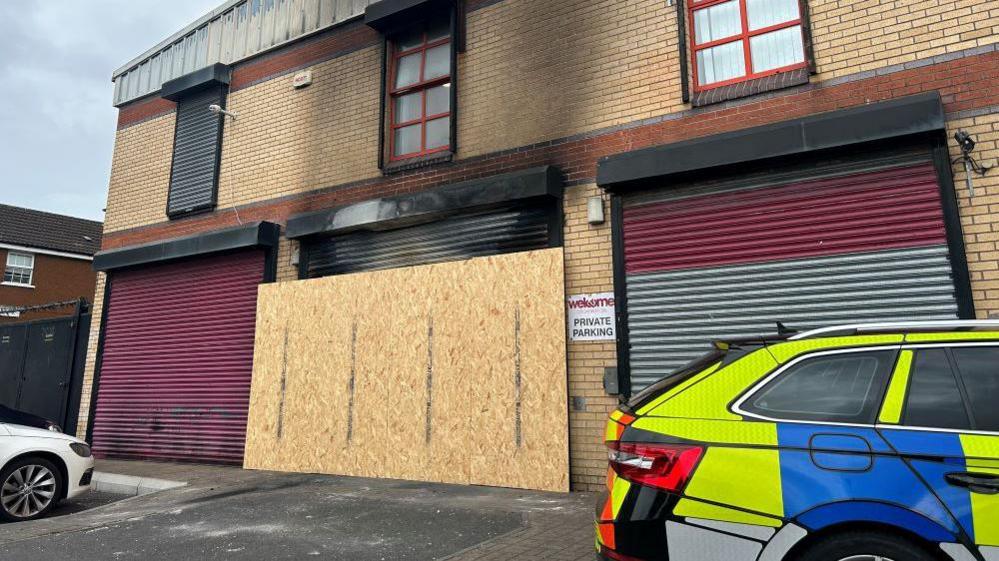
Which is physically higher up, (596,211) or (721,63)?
(721,63)

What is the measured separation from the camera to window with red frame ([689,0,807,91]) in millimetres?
7129

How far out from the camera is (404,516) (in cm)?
606

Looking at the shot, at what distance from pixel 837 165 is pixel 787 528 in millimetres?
5044

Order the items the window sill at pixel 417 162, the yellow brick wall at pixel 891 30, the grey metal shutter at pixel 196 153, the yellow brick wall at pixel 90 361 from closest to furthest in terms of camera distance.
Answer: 1. the yellow brick wall at pixel 891 30
2. the window sill at pixel 417 162
3. the grey metal shutter at pixel 196 153
4. the yellow brick wall at pixel 90 361

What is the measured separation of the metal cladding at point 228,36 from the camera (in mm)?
10742

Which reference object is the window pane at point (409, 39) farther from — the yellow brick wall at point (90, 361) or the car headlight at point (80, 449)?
the yellow brick wall at point (90, 361)

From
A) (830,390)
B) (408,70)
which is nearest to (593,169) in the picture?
(408,70)

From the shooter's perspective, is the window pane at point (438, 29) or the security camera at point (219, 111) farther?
the security camera at point (219, 111)

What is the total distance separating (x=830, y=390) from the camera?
2.94 meters

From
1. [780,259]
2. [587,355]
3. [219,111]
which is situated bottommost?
[587,355]

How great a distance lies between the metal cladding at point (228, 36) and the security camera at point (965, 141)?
831cm

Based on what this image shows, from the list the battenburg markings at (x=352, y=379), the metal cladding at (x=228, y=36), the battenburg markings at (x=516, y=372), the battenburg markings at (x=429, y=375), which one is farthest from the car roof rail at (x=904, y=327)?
the metal cladding at (x=228, y=36)

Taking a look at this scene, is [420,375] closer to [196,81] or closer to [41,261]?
[196,81]

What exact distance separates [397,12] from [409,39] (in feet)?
1.67
